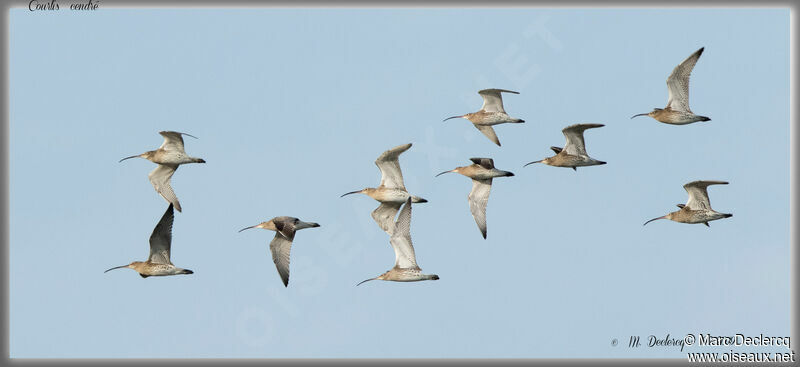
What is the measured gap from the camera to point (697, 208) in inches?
1344

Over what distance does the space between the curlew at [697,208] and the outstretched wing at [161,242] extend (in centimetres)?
1361

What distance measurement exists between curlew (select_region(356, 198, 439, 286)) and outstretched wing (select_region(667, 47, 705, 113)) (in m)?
7.65

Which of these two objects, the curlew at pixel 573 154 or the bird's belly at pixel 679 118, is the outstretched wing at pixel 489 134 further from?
the bird's belly at pixel 679 118

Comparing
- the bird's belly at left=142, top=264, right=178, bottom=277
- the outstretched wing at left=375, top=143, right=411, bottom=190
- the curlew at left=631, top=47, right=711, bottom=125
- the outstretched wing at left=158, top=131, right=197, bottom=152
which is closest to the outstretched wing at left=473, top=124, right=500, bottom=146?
the outstretched wing at left=375, top=143, right=411, bottom=190

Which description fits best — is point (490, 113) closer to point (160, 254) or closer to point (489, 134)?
point (489, 134)

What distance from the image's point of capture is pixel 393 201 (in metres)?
35.1

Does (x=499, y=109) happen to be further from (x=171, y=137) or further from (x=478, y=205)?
(x=171, y=137)

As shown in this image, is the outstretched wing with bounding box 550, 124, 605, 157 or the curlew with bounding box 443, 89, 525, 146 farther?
the curlew with bounding box 443, 89, 525, 146

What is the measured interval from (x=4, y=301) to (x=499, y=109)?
14879mm

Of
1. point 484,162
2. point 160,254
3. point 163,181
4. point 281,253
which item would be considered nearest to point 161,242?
point 160,254

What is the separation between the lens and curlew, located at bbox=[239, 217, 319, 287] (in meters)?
35.2

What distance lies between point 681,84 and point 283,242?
11568 mm

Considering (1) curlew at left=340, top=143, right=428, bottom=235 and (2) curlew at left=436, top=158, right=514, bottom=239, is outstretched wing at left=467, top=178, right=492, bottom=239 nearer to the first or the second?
(2) curlew at left=436, top=158, right=514, bottom=239

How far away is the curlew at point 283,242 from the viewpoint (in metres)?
35.2
